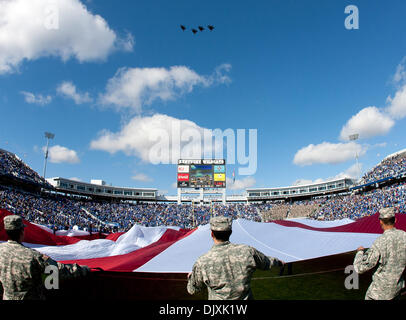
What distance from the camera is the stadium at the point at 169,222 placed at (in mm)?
6141

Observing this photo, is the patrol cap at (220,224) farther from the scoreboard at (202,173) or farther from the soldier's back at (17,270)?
the scoreboard at (202,173)

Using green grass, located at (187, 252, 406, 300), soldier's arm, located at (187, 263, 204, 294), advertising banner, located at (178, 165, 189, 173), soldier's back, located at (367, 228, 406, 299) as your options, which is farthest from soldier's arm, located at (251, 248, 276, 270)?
advertising banner, located at (178, 165, 189, 173)

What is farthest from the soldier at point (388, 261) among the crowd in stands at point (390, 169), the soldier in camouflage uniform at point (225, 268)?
the crowd in stands at point (390, 169)

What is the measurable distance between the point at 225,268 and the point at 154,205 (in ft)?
180

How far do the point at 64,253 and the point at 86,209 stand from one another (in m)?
38.7

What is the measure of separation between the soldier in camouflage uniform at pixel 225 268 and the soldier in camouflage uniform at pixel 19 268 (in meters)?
1.41

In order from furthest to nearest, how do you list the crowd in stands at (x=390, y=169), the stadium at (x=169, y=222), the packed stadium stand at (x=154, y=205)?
1. the crowd in stands at (x=390, y=169)
2. the packed stadium stand at (x=154, y=205)
3. the stadium at (x=169, y=222)

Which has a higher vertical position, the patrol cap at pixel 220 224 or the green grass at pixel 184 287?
the patrol cap at pixel 220 224

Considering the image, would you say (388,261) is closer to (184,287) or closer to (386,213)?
(386,213)

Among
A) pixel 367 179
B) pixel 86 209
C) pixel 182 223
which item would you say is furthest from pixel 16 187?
pixel 367 179

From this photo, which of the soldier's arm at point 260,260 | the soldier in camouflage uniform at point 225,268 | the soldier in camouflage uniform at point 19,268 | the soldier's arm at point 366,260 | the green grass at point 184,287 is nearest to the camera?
the soldier in camouflage uniform at point 225,268

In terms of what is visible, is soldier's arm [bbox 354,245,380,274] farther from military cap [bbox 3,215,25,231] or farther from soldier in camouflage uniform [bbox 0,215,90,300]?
military cap [bbox 3,215,25,231]

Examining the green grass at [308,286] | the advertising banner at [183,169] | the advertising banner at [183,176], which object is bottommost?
the green grass at [308,286]

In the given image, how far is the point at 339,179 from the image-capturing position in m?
56.3
